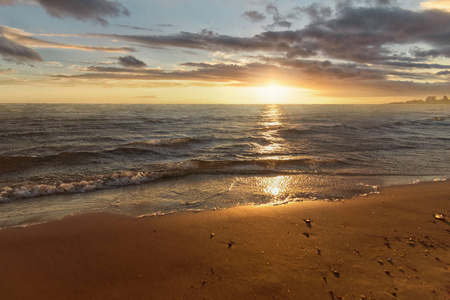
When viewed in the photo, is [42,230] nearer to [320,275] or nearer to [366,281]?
[320,275]

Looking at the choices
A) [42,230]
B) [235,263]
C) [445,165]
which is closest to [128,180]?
[42,230]

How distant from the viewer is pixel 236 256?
4.76 meters

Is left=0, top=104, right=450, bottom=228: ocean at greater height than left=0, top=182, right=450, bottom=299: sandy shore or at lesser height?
lesser

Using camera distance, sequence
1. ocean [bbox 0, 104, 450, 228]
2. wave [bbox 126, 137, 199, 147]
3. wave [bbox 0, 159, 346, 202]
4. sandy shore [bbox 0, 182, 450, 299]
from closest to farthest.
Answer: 1. sandy shore [bbox 0, 182, 450, 299]
2. ocean [bbox 0, 104, 450, 228]
3. wave [bbox 0, 159, 346, 202]
4. wave [bbox 126, 137, 199, 147]

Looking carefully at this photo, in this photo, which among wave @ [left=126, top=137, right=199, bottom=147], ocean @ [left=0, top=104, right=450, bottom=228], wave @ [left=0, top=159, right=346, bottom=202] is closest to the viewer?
ocean @ [left=0, top=104, right=450, bottom=228]

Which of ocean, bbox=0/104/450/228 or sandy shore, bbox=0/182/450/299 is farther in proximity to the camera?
ocean, bbox=0/104/450/228

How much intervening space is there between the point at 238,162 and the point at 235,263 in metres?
9.40

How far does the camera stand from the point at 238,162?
45.3 feet

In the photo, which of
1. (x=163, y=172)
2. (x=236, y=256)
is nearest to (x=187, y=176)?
(x=163, y=172)

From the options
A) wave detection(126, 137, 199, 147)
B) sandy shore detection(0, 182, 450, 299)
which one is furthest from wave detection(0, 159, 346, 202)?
wave detection(126, 137, 199, 147)

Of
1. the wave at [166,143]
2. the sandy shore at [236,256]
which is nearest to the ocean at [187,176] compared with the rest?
the sandy shore at [236,256]

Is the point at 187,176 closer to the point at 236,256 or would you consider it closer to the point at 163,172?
the point at 163,172

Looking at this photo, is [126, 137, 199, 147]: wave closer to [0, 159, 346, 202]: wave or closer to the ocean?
the ocean

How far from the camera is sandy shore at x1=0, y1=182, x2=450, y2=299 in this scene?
3.89m
